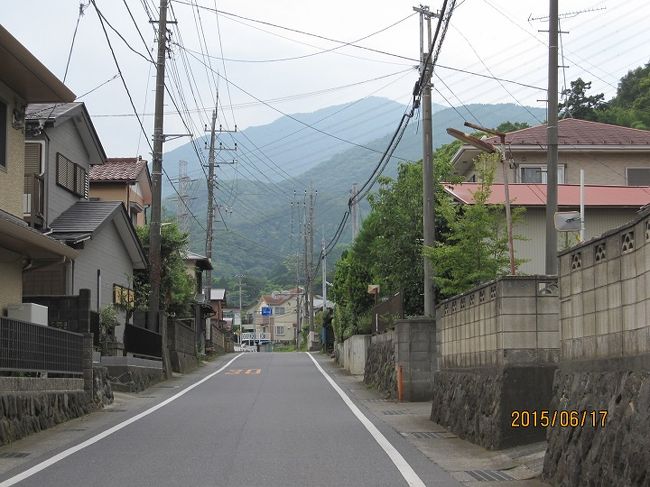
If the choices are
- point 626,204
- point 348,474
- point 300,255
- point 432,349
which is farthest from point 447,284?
point 300,255

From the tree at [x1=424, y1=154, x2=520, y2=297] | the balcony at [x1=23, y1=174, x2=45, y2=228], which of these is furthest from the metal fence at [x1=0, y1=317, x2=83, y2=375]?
the tree at [x1=424, y1=154, x2=520, y2=297]

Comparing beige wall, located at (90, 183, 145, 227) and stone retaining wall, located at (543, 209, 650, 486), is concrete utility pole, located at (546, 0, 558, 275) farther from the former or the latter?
beige wall, located at (90, 183, 145, 227)

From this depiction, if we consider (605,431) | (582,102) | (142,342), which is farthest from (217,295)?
(605,431)

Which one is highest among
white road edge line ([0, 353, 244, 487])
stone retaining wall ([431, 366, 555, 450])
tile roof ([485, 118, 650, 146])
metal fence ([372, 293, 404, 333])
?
tile roof ([485, 118, 650, 146])

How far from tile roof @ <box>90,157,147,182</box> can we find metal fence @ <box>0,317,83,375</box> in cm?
2109

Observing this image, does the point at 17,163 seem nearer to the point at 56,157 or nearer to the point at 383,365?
the point at 56,157

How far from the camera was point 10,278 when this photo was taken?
18250 mm

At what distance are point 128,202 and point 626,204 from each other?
874 inches

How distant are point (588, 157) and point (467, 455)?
2583cm

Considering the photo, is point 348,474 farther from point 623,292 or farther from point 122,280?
point 122,280

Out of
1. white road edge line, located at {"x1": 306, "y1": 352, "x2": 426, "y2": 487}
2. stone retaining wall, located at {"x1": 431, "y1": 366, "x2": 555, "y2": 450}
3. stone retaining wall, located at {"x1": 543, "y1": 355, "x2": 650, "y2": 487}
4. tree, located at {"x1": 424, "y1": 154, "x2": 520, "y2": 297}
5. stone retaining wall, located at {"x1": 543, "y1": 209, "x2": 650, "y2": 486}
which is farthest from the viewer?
tree, located at {"x1": 424, "y1": 154, "x2": 520, "y2": 297}

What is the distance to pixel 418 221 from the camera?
2639 cm

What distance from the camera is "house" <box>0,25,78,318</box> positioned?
16.5m

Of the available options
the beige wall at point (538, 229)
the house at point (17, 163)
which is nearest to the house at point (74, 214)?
the house at point (17, 163)
